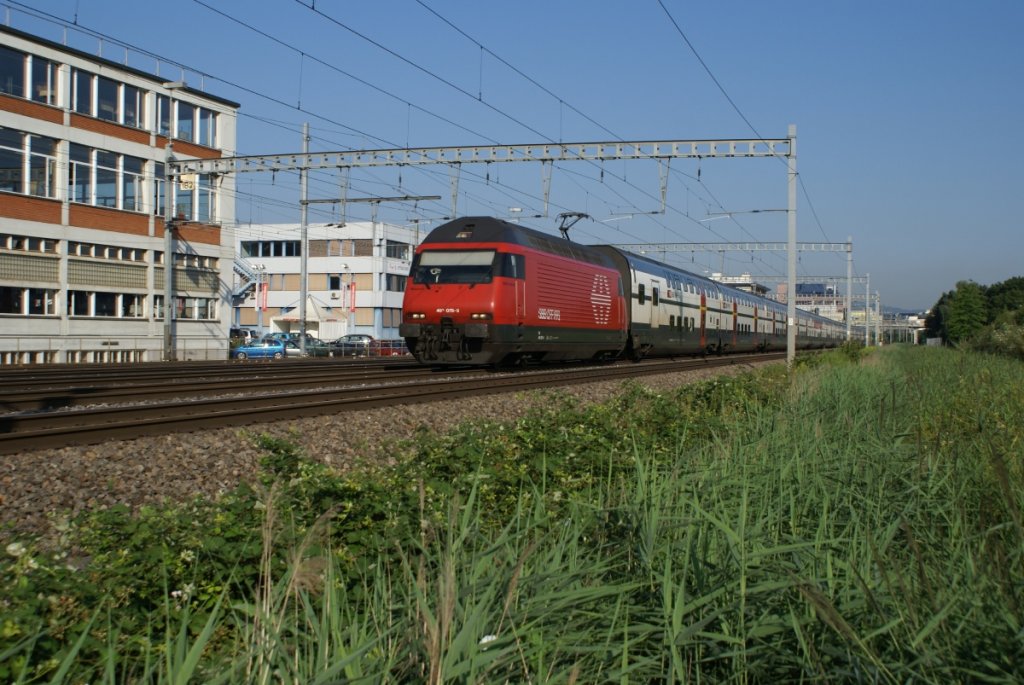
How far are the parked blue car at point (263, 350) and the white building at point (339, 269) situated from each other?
23664mm

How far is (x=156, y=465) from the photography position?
28.7 ft

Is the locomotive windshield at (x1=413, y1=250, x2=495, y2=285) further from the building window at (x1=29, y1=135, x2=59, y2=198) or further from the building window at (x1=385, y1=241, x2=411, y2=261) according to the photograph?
the building window at (x1=385, y1=241, x2=411, y2=261)

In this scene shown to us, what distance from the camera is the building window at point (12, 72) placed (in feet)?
124

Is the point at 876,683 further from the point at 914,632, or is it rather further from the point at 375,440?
the point at 375,440

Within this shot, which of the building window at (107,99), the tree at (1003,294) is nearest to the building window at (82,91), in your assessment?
the building window at (107,99)

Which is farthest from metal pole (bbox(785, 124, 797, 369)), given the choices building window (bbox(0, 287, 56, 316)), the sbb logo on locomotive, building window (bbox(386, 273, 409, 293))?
building window (bbox(386, 273, 409, 293))

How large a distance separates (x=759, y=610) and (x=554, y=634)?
2.70 feet

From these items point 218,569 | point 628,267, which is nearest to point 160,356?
point 628,267

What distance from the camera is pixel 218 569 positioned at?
4383 millimetres

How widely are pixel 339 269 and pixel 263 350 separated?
108 feet

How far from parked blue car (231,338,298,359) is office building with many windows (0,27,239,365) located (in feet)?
5.70

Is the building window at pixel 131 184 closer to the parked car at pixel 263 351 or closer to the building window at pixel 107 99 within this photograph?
the building window at pixel 107 99

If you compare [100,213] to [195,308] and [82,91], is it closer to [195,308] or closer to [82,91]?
[82,91]

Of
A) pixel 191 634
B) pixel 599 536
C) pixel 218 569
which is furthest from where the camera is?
pixel 599 536
